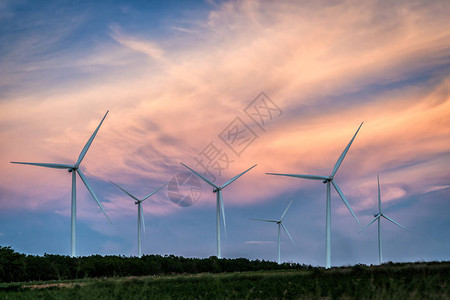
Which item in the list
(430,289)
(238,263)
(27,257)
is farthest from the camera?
(238,263)

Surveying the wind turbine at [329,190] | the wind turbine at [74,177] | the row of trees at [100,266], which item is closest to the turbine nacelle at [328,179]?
the wind turbine at [329,190]

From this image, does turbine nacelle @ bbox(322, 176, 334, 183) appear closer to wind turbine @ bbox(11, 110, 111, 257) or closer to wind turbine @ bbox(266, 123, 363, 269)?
wind turbine @ bbox(266, 123, 363, 269)

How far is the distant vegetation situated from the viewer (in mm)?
33656

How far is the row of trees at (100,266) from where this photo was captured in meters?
68.9

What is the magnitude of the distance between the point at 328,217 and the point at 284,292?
4935cm

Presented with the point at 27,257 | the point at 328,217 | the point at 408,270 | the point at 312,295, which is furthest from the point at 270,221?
the point at 312,295

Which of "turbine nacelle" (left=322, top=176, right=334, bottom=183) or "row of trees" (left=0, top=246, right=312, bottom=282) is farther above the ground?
"turbine nacelle" (left=322, top=176, right=334, bottom=183)

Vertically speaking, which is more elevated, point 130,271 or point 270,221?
point 270,221

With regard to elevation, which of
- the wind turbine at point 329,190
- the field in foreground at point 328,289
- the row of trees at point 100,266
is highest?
the wind turbine at point 329,190

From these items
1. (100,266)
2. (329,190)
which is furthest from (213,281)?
(329,190)

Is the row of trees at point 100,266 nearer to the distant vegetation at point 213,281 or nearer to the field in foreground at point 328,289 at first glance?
the distant vegetation at point 213,281

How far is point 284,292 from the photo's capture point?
37.3 metres

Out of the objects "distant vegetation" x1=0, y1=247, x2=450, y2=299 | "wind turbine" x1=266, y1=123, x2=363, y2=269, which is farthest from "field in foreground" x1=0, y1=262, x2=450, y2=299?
"wind turbine" x1=266, y1=123, x2=363, y2=269

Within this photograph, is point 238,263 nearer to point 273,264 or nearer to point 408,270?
point 273,264
